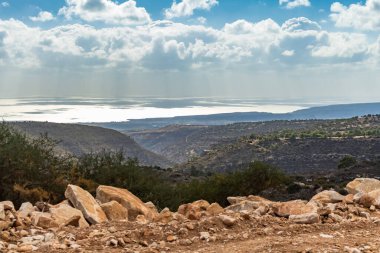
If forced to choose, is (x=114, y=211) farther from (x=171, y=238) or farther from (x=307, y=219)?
(x=307, y=219)

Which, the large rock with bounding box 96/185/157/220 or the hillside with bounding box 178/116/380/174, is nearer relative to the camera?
the large rock with bounding box 96/185/157/220

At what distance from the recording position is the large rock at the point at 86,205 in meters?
13.6

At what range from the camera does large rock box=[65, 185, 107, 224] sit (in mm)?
13609

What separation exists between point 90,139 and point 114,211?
356 feet

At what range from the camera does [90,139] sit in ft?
397

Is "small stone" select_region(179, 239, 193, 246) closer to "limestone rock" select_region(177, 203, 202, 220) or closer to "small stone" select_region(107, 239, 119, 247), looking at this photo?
"small stone" select_region(107, 239, 119, 247)

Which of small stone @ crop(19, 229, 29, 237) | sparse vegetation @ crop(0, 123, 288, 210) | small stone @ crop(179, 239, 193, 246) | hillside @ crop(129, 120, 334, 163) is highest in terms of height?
small stone @ crop(179, 239, 193, 246)

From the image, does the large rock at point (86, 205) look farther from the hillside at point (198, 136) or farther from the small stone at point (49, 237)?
the hillside at point (198, 136)

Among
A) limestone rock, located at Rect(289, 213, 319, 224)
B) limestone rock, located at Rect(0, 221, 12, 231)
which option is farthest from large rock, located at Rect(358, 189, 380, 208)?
limestone rock, located at Rect(0, 221, 12, 231)

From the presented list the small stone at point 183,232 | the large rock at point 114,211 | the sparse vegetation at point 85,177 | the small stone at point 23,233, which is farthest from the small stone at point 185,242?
the sparse vegetation at point 85,177

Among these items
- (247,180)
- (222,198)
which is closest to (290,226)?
(222,198)

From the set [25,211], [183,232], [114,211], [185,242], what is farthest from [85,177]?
[185,242]

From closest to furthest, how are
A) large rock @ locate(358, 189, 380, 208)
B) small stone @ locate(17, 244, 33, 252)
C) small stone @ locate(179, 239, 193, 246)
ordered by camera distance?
small stone @ locate(17, 244, 33, 252) → small stone @ locate(179, 239, 193, 246) → large rock @ locate(358, 189, 380, 208)

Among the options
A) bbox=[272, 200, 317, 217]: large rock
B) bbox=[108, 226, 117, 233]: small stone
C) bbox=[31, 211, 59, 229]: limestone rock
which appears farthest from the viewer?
bbox=[272, 200, 317, 217]: large rock
